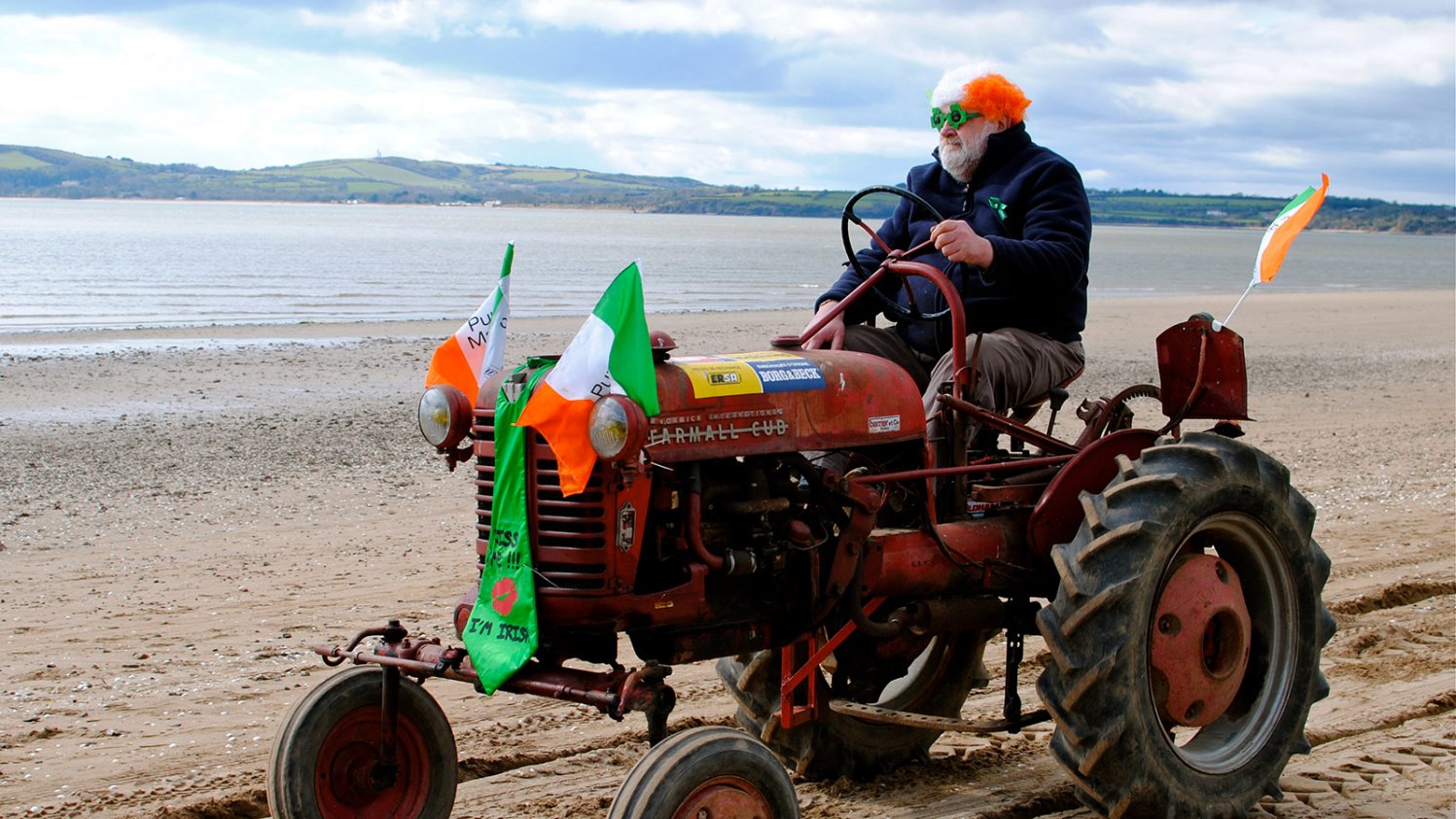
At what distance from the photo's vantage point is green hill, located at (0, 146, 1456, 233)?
564ft

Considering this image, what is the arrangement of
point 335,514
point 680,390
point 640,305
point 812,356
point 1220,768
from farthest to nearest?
point 335,514 < point 1220,768 < point 812,356 < point 680,390 < point 640,305

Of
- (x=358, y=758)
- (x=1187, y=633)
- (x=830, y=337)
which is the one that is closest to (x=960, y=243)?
(x=830, y=337)

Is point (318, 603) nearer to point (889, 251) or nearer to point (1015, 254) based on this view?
point (889, 251)

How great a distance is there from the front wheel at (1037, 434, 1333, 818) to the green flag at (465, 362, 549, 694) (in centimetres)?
155

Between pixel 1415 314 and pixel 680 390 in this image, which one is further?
pixel 1415 314

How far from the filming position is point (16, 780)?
4.86 m

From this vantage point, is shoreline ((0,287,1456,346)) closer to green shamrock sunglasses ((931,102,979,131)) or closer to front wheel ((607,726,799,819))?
green shamrock sunglasses ((931,102,979,131))

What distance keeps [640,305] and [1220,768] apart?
253cm

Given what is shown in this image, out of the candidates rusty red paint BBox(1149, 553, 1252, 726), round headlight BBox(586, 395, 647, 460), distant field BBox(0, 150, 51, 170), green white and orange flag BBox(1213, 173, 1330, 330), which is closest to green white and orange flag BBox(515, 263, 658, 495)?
round headlight BBox(586, 395, 647, 460)

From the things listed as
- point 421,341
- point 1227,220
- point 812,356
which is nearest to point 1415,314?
point 421,341

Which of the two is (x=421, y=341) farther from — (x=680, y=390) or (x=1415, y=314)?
(x=1415, y=314)

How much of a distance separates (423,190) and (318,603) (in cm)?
17536

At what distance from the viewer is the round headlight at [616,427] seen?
11.5 feet

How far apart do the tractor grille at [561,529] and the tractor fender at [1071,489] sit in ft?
5.78
